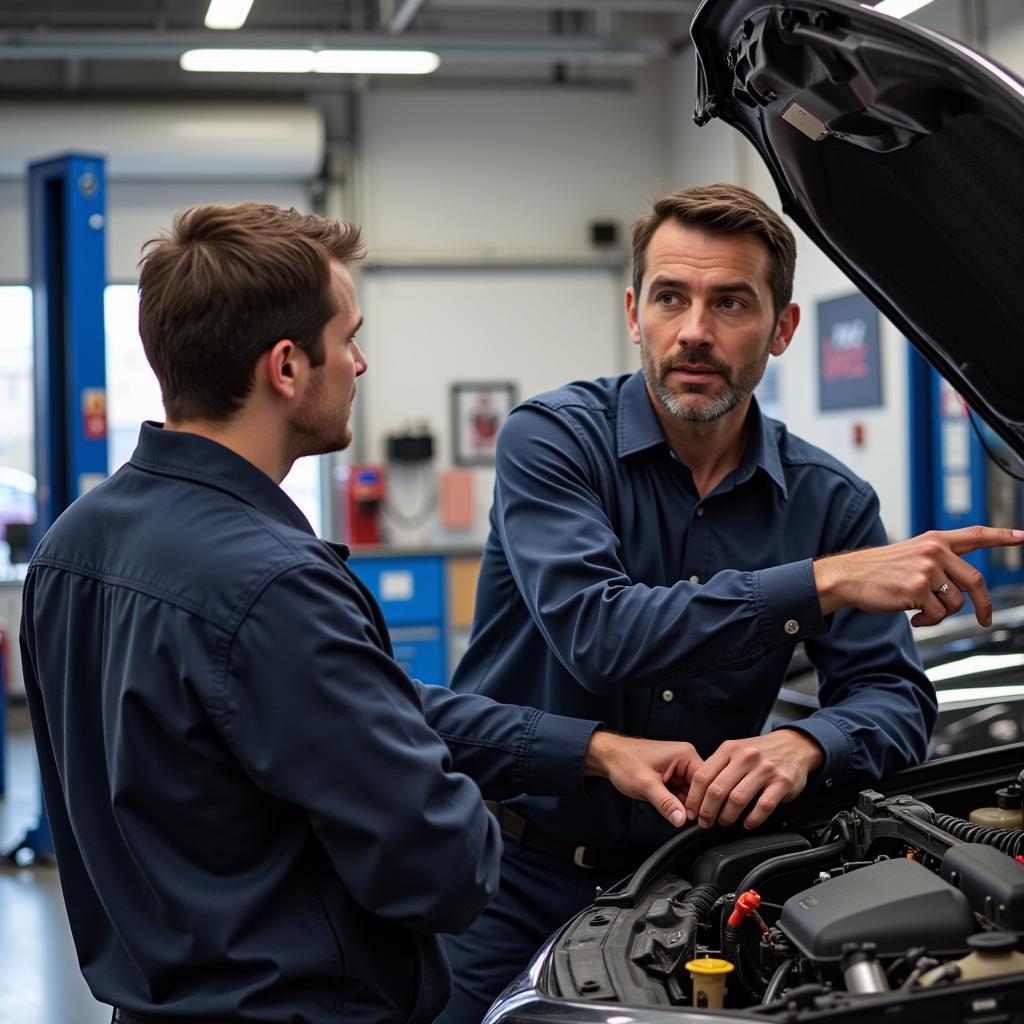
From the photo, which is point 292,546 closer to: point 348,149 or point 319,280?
point 319,280

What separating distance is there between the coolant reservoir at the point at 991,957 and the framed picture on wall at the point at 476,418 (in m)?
8.90

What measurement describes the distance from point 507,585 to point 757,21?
899mm

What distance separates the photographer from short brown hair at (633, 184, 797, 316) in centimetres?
201

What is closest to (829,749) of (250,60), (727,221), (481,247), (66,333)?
(727,221)

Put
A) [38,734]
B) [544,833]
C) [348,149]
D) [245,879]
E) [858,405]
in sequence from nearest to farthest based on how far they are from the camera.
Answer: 1. [245,879]
2. [38,734]
3. [544,833]
4. [858,405]
5. [348,149]

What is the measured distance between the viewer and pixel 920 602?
1.71 meters

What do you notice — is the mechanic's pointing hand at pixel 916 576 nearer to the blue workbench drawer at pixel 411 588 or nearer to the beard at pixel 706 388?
the beard at pixel 706 388

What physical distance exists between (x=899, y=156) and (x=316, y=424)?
820 millimetres

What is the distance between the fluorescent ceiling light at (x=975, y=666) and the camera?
3365 mm

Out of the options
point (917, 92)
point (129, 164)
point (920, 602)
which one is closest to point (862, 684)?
point (920, 602)

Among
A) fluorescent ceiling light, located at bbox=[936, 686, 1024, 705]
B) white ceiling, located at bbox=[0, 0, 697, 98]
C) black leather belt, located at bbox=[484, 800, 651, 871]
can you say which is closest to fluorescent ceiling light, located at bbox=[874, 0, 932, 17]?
white ceiling, located at bbox=[0, 0, 697, 98]

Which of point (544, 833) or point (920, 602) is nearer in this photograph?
point (920, 602)

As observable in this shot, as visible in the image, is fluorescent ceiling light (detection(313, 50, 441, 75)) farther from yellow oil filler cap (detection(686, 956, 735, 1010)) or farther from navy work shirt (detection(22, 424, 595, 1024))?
yellow oil filler cap (detection(686, 956, 735, 1010))

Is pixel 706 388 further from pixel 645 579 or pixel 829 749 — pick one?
pixel 829 749
